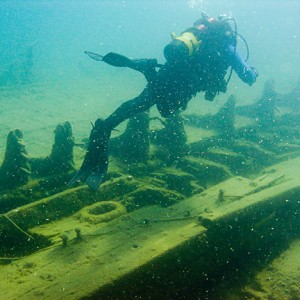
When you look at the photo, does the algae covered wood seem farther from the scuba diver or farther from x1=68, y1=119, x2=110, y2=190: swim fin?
the scuba diver

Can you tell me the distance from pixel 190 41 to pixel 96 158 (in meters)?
2.55

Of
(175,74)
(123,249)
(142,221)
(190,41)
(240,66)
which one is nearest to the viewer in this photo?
(123,249)

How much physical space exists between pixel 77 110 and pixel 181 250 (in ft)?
52.7

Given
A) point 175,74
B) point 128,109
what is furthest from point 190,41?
point 128,109

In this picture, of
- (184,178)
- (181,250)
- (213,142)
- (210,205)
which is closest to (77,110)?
(213,142)

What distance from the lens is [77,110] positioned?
733 inches

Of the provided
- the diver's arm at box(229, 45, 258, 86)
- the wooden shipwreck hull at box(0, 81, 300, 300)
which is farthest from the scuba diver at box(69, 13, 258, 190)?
the wooden shipwreck hull at box(0, 81, 300, 300)

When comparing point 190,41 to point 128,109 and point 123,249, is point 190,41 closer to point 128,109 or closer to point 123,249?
point 128,109

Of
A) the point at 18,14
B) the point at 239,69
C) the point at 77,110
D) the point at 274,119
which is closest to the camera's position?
the point at 239,69

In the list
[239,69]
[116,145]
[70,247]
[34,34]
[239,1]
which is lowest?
[70,247]

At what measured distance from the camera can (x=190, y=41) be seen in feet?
15.9

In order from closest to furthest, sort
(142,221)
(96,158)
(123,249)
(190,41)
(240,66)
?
(123,249), (190,41), (142,221), (96,158), (240,66)

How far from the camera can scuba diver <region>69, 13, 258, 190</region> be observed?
195 inches

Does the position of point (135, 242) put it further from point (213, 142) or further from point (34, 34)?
point (34, 34)
